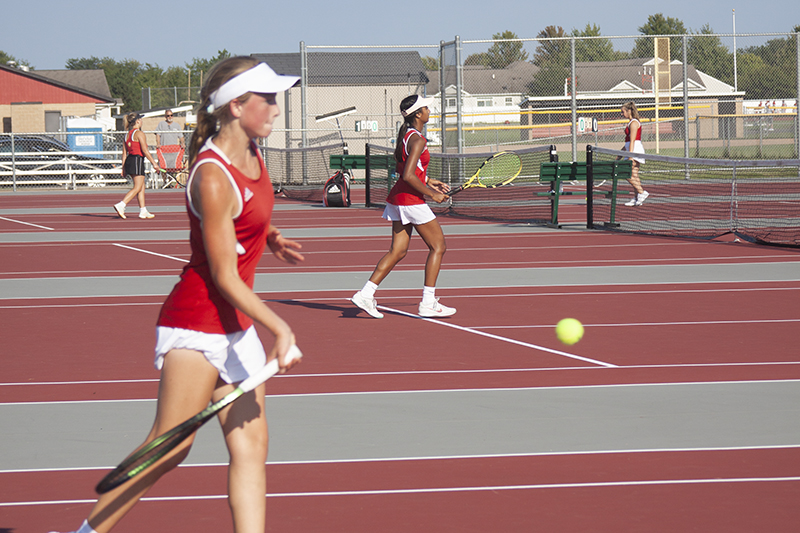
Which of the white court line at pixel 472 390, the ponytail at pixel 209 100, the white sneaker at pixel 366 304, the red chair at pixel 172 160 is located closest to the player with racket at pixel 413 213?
the white sneaker at pixel 366 304

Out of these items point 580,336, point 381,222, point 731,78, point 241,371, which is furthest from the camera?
point 731,78

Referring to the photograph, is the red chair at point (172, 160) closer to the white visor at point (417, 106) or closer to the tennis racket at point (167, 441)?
the white visor at point (417, 106)

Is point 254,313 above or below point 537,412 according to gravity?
above

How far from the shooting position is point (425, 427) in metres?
5.25

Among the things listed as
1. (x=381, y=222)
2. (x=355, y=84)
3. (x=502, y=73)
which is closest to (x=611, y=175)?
(x=381, y=222)

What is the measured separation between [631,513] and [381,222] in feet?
47.8

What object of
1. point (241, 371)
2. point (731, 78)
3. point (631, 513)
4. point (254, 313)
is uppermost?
point (731, 78)

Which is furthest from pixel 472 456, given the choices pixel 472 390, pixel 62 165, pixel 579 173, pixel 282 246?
pixel 62 165

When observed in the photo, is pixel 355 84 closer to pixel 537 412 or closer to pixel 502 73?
pixel 502 73

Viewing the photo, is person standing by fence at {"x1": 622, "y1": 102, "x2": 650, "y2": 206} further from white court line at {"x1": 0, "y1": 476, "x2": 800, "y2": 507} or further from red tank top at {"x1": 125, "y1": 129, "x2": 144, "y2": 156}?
white court line at {"x1": 0, "y1": 476, "x2": 800, "y2": 507}

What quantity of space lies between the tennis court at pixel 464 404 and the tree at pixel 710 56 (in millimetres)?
12650

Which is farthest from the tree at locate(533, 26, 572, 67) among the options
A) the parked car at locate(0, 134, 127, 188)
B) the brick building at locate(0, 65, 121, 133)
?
the brick building at locate(0, 65, 121, 133)

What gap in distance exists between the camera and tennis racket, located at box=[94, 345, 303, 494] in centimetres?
305

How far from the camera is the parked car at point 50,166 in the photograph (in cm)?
3014
